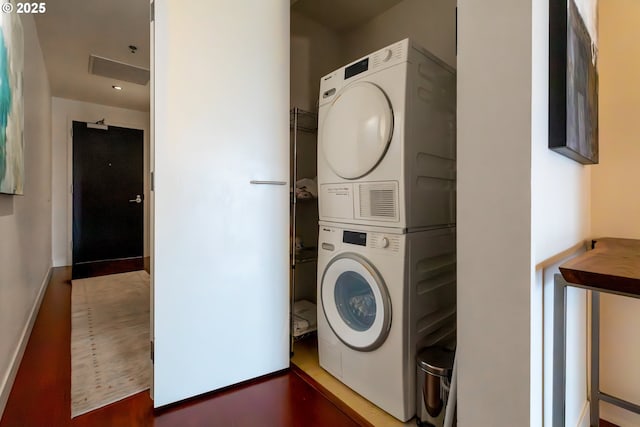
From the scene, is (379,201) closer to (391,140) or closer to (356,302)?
(391,140)

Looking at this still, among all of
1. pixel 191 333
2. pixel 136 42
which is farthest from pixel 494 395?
pixel 136 42

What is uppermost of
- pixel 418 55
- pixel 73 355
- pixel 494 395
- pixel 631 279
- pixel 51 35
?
pixel 51 35

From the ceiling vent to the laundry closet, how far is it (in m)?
1.95

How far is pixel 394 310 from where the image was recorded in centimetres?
138

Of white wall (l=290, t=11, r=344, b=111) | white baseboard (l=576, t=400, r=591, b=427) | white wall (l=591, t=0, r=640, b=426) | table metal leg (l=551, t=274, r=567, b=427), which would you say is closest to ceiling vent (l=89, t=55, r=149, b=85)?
white wall (l=290, t=11, r=344, b=111)

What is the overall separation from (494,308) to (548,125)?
1.68ft

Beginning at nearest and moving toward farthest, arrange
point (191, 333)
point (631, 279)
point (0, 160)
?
1. point (631, 279)
2. point (0, 160)
3. point (191, 333)

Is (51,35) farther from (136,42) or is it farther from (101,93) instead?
(101,93)

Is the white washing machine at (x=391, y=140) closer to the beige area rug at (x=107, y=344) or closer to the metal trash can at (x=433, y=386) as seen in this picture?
the metal trash can at (x=433, y=386)

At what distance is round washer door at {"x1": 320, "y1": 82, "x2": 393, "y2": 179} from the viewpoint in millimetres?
1423

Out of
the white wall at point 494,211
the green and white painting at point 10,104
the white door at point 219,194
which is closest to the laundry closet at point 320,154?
the white door at point 219,194

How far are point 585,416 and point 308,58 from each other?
271 centimetres

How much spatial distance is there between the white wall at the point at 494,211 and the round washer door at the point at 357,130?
1.78 ft

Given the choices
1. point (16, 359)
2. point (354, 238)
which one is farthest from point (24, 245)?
point (354, 238)
